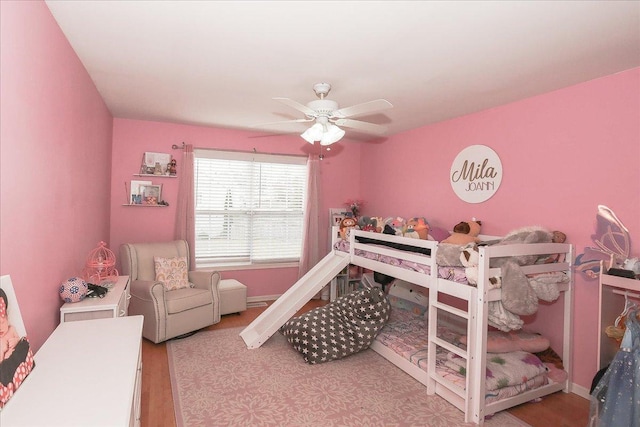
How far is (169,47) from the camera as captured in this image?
2381mm

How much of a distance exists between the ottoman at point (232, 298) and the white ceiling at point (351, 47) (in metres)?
2.28

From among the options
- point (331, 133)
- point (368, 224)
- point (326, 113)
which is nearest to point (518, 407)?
point (368, 224)

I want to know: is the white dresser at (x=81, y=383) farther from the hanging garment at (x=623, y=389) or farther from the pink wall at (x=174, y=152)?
the hanging garment at (x=623, y=389)

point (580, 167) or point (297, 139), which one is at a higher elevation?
point (297, 139)

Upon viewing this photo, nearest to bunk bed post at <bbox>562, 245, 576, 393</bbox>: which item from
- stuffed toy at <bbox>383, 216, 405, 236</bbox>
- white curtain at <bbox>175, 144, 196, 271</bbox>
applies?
stuffed toy at <bbox>383, 216, 405, 236</bbox>

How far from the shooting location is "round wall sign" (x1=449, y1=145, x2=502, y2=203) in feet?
11.5

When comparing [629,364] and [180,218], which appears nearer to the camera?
[629,364]

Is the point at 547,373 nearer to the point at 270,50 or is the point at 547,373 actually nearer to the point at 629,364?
the point at 629,364

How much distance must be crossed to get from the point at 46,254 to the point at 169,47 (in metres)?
1.51

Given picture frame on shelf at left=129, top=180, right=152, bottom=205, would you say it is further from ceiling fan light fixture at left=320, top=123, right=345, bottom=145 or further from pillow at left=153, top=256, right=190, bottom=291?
ceiling fan light fixture at left=320, top=123, right=345, bottom=145

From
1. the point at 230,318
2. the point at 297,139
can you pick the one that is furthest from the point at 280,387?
the point at 297,139

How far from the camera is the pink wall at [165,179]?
4395 mm

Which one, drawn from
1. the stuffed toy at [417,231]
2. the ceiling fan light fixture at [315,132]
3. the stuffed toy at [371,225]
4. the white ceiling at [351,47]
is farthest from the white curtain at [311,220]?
the ceiling fan light fixture at [315,132]

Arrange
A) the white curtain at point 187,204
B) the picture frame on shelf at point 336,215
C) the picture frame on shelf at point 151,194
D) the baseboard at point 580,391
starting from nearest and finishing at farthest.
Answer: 1. the baseboard at point 580,391
2. the picture frame on shelf at point 151,194
3. the white curtain at point 187,204
4. the picture frame on shelf at point 336,215
